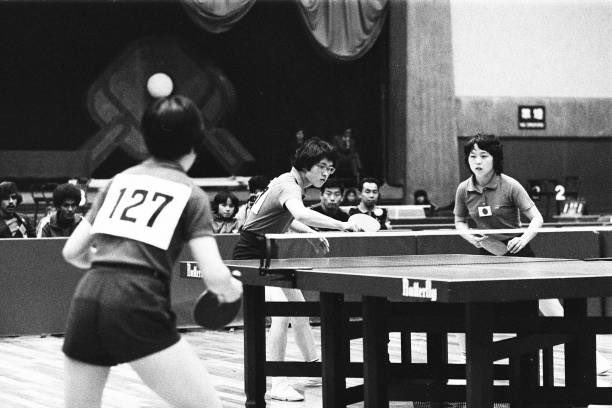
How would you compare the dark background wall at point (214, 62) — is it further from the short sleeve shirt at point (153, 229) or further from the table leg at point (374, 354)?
the short sleeve shirt at point (153, 229)

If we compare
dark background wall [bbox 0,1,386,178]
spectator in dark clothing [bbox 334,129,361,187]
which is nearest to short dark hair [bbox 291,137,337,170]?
spectator in dark clothing [bbox 334,129,361,187]

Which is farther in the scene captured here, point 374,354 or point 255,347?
point 255,347

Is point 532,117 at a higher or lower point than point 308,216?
higher

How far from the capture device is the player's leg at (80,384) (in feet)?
11.1

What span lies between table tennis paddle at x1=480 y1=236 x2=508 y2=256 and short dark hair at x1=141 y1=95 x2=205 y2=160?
4.11m

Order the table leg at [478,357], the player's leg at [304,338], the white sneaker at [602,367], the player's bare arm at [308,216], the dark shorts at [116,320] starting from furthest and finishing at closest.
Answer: the white sneaker at [602,367], the player's leg at [304,338], the player's bare arm at [308,216], the table leg at [478,357], the dark shorts at [116,320]

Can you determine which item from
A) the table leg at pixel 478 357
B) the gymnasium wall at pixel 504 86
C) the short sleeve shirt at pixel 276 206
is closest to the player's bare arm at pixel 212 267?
the table leg at pixel 478 357

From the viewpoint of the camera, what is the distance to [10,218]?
10.5m

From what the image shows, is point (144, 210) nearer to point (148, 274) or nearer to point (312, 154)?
point (148, 274)

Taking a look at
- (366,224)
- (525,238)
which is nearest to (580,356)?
(525,238)

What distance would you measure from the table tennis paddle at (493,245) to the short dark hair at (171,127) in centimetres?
411

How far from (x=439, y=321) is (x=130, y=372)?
122 inches

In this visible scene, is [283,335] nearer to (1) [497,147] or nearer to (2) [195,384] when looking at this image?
(1) [497,147]

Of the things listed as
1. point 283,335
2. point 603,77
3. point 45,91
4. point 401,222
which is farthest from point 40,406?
point 603,77
